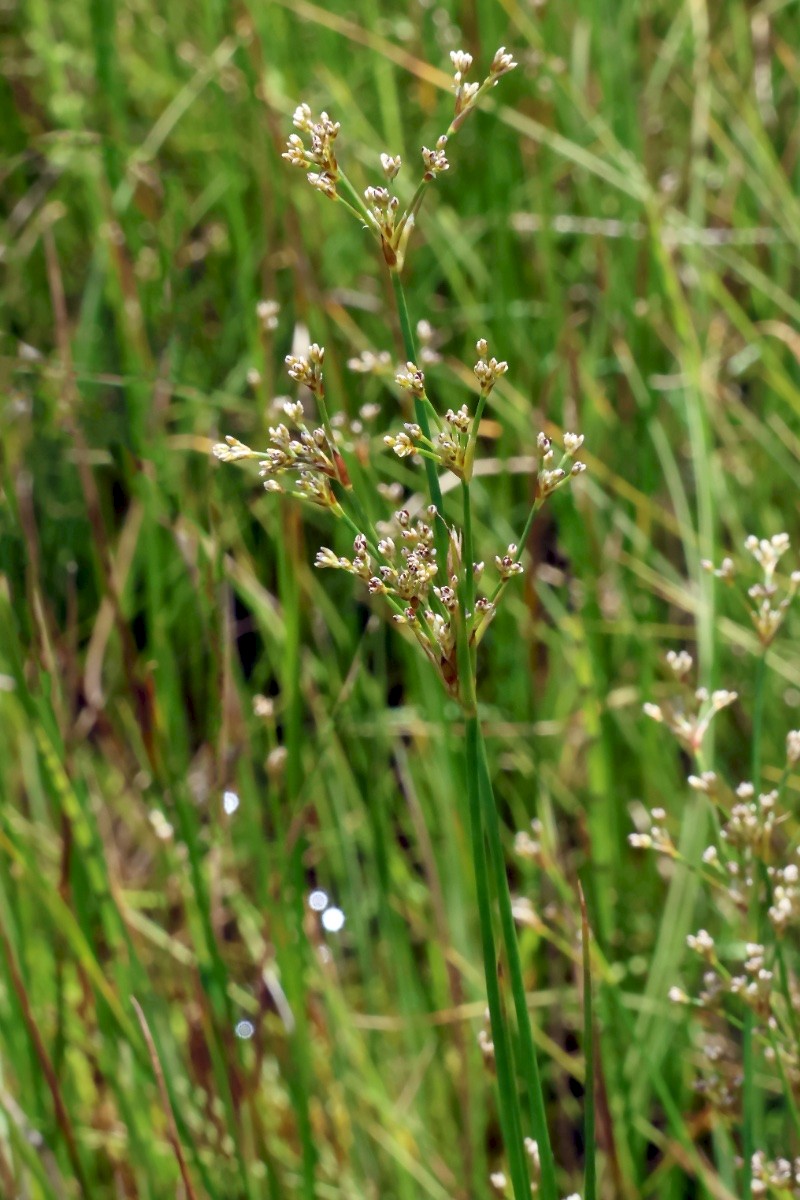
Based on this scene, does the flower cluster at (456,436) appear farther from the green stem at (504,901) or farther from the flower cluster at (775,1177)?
the flower cluster at (775,1177)

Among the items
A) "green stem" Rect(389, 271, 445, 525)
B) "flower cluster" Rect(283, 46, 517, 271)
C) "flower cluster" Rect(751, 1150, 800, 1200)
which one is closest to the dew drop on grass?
"flower cluster" Rect(751, 1150, 800, 1200)

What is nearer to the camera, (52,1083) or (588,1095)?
(588,1095)

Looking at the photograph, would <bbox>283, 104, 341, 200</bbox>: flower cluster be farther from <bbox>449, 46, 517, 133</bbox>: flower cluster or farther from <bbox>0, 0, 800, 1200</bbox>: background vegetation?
<bbox>0, 0, 800, 1200</bbox>: background vegetation

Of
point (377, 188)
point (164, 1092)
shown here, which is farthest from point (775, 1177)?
point (377, 188)

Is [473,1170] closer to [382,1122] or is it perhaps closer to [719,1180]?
[382,1122]

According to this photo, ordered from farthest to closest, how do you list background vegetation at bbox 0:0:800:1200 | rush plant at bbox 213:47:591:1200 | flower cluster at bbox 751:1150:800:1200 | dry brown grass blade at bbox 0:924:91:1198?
1. background vegetation at bbox 0:0:800:1200
2. dry brown grass blade at bbox 0:924:91:1198
3. flower cluster at bbox 751:1150:800:1200
4. rush plant at bbox 213:47:591:1200

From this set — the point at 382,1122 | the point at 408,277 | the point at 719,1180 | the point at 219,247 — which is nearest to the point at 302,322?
the point at 408,277

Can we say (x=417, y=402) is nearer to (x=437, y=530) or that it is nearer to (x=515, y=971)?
(x=437, y=530)

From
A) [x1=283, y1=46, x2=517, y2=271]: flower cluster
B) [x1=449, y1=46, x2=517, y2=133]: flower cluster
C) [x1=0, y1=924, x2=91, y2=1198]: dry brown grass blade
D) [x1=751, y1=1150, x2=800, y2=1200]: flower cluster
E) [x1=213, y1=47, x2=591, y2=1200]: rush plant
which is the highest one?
[x1=449, y1=46, x2=517, y2=133]: flower cluster

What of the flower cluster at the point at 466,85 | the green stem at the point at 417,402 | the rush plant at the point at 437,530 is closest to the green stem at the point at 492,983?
the rush plant at the point at 437,530
